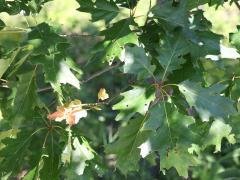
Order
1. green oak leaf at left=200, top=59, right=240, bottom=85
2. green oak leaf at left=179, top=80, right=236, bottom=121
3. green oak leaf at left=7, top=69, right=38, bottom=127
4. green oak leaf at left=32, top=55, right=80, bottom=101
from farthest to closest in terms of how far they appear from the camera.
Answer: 1. green oak leaf at left=200, top=59, right=240, bottom=85
2. green oak leaf at left=7, top=69, right=38, bottom=127
3. green oak leaf at left=32, top=55, right=80, bottom=101
4. green oak leaf at left=179, top=80, right=236, bottom=121

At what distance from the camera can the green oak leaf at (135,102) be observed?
1646 millimetres

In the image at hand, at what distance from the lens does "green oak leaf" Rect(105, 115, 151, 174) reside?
172 centimetres

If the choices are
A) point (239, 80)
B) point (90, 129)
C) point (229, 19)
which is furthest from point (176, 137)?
point (229, 19)

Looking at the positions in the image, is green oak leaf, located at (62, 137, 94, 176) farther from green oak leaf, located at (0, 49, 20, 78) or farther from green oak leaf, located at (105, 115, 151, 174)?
green oak leaf, located at (0, 49, 20, 78)

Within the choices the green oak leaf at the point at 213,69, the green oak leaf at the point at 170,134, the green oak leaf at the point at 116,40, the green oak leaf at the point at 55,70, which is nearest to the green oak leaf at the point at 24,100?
the green oak leaf at the point at 55,70

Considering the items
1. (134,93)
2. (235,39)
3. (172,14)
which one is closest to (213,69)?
(235,39)

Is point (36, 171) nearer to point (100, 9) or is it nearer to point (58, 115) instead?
point (58, 115)

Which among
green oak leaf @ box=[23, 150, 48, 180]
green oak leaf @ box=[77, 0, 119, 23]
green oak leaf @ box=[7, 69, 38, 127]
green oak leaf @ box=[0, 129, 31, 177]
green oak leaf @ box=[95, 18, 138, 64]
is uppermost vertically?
green oak leaf @ box=[77, 0, 119, 23]

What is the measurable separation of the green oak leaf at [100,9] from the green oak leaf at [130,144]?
0.37m

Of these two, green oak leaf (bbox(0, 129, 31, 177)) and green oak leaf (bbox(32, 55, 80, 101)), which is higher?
green oak leaf (bbox(32, 55, 80, 101))

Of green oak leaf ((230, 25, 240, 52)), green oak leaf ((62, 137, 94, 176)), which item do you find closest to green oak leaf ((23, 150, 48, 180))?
green oak leaf ((62, 137, 94, 176))

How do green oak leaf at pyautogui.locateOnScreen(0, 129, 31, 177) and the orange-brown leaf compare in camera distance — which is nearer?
the orange-brown leaf

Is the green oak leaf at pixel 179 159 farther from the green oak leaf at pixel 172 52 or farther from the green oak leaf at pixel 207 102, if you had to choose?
the green oak leaf at pixel 172 52

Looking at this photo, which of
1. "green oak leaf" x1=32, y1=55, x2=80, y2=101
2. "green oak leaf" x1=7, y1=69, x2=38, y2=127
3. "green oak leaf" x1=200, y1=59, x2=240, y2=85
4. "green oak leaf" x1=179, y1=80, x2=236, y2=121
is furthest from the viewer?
"green oak leaf" x1=200, y1=59, x2=240, y2=85
